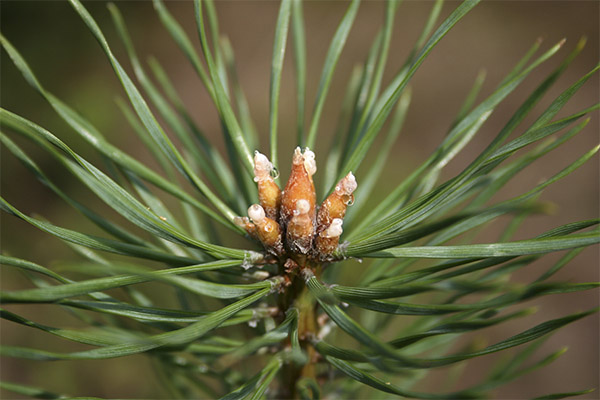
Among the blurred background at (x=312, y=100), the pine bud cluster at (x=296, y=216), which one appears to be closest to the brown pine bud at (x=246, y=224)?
the pine bud cluster at (x=296, y=216)

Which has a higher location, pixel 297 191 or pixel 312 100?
pixel 312 100

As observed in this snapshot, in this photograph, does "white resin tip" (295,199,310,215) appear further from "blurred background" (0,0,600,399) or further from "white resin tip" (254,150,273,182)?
"blurred background" (0,0,600,399)

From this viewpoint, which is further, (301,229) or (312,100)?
(312,100)

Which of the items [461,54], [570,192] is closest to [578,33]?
[461,54]

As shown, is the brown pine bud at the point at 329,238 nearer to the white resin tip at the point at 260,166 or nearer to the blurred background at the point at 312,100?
the white resin tip at the point at 260,166

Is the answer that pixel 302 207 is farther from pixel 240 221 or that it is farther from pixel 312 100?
pixel 312 100

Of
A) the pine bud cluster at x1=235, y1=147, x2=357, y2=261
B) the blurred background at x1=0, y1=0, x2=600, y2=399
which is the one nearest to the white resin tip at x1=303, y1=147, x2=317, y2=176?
the pine bud cluster at x1=235, y1=147, x2=357, y2=261

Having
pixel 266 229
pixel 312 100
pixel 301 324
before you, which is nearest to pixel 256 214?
pixel 266 229

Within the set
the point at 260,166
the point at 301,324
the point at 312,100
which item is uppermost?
the point at 312,100
